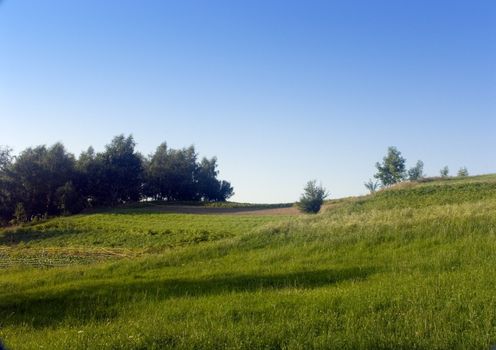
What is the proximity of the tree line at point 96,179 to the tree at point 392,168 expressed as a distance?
30190 millimetres

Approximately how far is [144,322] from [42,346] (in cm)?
148

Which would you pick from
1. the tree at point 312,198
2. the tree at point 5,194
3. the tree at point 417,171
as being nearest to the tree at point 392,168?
the tree at point 417,171

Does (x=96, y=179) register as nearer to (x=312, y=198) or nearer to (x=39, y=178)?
(x=39, y=178)

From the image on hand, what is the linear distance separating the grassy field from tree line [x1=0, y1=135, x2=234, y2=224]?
175ft

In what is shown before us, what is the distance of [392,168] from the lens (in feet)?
260

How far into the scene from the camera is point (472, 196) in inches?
1225

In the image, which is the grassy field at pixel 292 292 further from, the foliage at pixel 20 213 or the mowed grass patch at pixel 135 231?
the foliage at pixel 20 213

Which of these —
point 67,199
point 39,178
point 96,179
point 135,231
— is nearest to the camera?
point 135,231

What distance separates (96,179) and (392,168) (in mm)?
46334

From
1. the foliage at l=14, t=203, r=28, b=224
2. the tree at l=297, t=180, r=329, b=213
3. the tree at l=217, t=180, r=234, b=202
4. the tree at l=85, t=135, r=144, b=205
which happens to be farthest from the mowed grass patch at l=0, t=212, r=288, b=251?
the tree at l=217, t=180, r=234, b=202

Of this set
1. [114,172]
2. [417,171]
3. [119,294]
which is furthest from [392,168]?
[119,294]

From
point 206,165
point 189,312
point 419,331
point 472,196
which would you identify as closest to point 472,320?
point 419,331

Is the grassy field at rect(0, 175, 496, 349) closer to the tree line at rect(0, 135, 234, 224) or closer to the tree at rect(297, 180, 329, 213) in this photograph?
the tree at rect(297, 180, 329, 213)

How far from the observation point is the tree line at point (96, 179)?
72250mm
